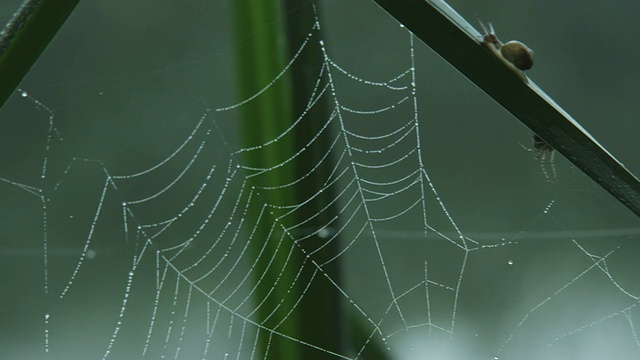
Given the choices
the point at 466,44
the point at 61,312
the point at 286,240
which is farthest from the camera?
the point at 61,312

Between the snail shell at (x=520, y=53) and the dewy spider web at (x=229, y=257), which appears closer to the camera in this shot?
the snail shell at (x=520, y=53)

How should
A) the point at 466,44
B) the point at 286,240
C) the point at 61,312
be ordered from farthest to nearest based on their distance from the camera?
1. the point at 61,312
2. the point at 286,240
3. the point at 466,44

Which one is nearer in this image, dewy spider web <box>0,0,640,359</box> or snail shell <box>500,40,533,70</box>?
snail shell <box>500,40,533,70</box>

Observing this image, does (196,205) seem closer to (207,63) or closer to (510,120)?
(207,63)

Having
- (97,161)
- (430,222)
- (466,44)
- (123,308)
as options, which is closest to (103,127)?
(97,161)

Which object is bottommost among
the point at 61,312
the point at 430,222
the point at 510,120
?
the point at 61,312

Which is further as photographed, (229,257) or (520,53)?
(229,257)

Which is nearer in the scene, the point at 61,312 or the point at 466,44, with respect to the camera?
the point at 466,44

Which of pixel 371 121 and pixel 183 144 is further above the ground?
pixel 371 121
